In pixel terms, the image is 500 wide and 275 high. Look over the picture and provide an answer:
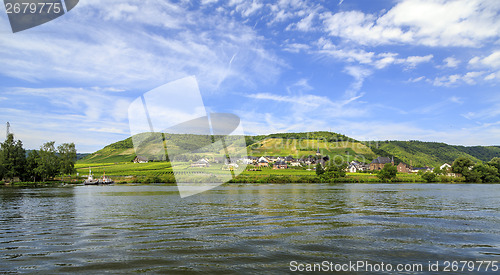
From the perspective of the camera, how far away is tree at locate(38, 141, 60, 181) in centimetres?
8801

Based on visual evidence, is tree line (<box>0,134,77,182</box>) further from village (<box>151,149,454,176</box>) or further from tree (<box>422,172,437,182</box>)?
tree (<box>422,172,437,182</box>)

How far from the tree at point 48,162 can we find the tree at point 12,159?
559cm

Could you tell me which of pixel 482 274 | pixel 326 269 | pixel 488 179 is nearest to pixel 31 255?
pixel 326 269

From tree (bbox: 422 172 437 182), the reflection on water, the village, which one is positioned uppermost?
the village

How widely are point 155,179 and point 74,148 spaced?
120ft

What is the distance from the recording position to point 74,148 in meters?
98.2

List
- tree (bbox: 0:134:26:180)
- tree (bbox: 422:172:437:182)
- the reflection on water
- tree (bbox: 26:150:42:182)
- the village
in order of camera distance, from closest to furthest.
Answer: the reflection on water → tree (bbox: 0:134:26:180) → tree (bbox: 422:172:437:182) → tree (bbox: 26:150:42:182) → the village

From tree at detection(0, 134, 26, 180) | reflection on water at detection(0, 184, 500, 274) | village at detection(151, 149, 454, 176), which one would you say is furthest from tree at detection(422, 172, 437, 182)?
tree at detection(0, 134, 26, 180)

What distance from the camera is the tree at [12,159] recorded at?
84.6m

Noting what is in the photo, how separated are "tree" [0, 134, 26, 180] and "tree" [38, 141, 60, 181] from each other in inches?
220

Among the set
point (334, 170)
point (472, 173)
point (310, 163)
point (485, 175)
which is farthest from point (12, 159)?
point (485, 175)

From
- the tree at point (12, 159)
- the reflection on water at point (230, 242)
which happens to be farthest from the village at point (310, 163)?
the reflection on water at point (230, 242)

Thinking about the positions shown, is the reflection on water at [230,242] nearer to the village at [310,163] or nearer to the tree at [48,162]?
the tree at [48,162]

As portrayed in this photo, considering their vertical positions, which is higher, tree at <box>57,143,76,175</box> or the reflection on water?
tree at <box>57,143,76,175</box>
